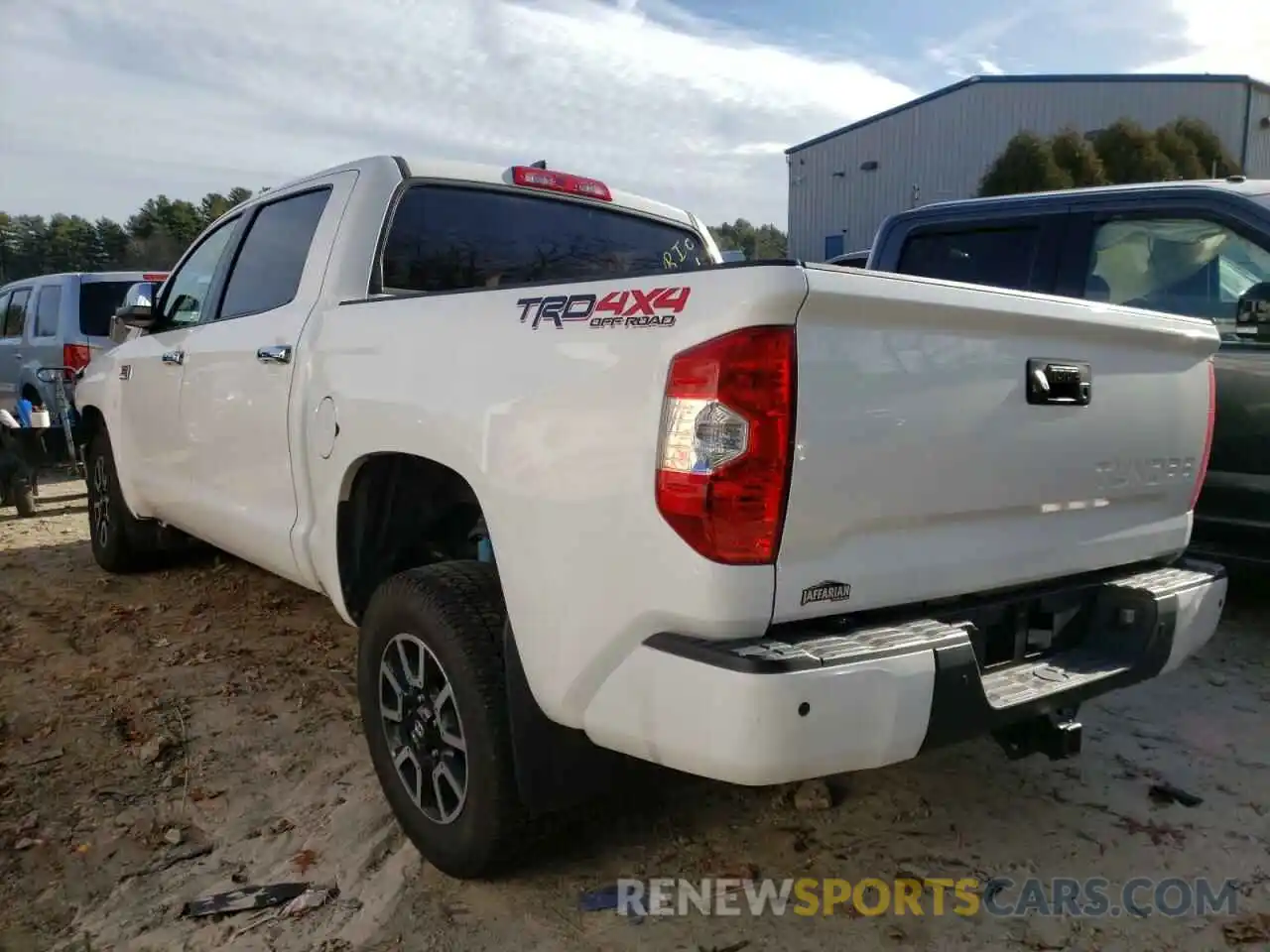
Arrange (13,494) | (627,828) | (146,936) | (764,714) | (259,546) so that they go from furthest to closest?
1. (13,494)
2. (259,546)
3. (627,828)
4. (146,936)
5. (764,714)

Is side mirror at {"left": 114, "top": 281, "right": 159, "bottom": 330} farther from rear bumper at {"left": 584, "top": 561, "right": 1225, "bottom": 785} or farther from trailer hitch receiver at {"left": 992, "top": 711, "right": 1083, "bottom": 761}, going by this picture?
trailer hitch receiver at {"left": 992, "top": 711, "right": 1083, "bottom": 761}

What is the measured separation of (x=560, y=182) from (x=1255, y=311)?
9.77 feet

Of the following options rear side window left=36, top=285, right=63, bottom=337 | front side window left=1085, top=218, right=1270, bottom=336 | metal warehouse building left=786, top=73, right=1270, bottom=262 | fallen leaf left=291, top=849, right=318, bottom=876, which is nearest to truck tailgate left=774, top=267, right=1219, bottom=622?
fallen leaf left=291, top=849, right=318, bottom=876

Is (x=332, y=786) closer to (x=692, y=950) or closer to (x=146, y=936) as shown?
(x=146, y=936)

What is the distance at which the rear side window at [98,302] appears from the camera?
378 inches

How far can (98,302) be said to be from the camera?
9.67m

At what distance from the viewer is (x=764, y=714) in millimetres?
1758

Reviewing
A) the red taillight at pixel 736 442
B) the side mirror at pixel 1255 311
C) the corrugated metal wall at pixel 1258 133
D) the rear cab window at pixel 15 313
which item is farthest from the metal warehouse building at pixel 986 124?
the red taillight at pixel 736 442

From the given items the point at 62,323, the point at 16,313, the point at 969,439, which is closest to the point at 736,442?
the point at 969,439

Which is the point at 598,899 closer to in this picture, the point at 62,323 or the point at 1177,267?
the point at 1177,267

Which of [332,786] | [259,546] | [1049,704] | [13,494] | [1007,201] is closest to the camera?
[1049,704]

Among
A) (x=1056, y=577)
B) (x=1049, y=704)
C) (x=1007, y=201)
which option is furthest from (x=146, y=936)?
(x=1007, y=201)

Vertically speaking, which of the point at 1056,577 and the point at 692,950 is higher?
the point at 1056,577

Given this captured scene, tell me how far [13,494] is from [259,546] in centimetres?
537
